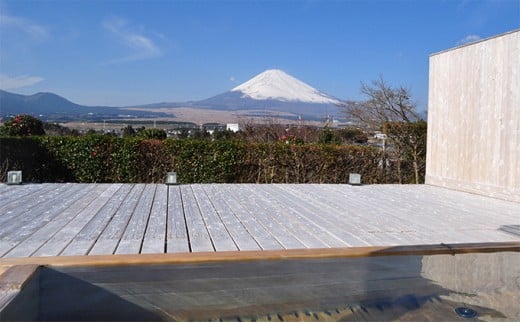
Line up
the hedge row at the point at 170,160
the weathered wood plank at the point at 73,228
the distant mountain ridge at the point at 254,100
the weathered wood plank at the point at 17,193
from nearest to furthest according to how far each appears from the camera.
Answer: the weathered wood plank at the point at 73,228, the weathered wood plank at the point at 17,193, the hedge row at the point at 170,160, the distant mountain ridge at the point at 254,100

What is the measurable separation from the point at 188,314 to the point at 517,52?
5124 millimetres

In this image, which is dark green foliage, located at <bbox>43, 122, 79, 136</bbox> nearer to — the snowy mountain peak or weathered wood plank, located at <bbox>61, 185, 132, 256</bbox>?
weathered wood plank, located at <bbox>61, 185, 132, 256</bbox>

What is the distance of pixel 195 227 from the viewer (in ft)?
12.0

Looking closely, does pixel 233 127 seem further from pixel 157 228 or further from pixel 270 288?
pixel 270 288

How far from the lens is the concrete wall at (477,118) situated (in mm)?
5348

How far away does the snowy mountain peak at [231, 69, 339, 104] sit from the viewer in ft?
64.4

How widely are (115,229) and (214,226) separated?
821 millimetres

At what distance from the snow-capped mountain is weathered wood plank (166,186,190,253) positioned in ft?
42.3

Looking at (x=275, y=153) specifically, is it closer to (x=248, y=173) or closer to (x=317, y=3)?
(x=248, y=173)

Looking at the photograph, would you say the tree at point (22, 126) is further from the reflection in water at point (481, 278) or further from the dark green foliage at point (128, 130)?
the reflection in water at point (481, 278)

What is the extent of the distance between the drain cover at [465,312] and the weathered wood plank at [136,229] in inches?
80.5

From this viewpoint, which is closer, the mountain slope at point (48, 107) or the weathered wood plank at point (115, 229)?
the weathered wood plank at point (115, 229)

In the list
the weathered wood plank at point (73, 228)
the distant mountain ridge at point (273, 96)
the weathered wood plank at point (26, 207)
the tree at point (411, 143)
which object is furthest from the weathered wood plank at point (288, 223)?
the distant mountain ridge at point (273, 96)

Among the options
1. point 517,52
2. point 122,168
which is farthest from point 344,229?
point 122,168
